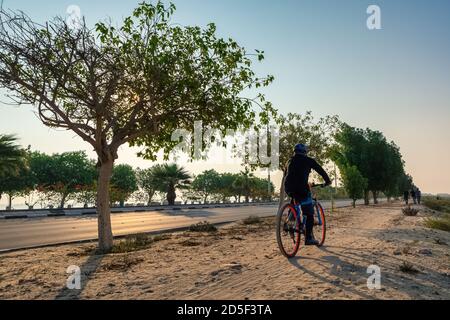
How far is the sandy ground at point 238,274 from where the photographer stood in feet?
14.8

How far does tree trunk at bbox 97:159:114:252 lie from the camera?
9.36m

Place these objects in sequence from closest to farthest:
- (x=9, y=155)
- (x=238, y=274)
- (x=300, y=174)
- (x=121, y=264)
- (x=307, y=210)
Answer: (x=238, y=274), (x=121, y=264), (x=307, y=210), (x=300, y=174), (x=9, y=155)

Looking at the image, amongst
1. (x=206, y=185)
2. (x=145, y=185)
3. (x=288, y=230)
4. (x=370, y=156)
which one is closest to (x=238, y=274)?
(x=288, y=230)

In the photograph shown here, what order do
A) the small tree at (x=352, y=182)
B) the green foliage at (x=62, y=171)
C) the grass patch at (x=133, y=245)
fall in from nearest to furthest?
the grass patch at (x=133, y=245)
the small tree at (x=352, y=182)
the green foliage at (x=62, y=171)

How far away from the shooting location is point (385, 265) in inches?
235

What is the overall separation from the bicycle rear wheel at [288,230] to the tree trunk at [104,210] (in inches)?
183

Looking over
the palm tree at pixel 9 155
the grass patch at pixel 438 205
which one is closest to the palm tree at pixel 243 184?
the grass patch at pixel 438 205

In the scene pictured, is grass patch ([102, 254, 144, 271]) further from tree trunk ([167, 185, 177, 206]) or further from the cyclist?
tree trunk ([167, 185, 177, 206])

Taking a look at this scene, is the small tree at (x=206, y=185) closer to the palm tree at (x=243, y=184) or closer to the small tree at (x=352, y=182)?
the palm tree at (x=243, y=184)

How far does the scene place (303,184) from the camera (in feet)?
22.8

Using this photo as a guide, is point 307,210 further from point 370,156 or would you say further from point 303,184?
point 370,156

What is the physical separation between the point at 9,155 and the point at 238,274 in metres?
31.5
